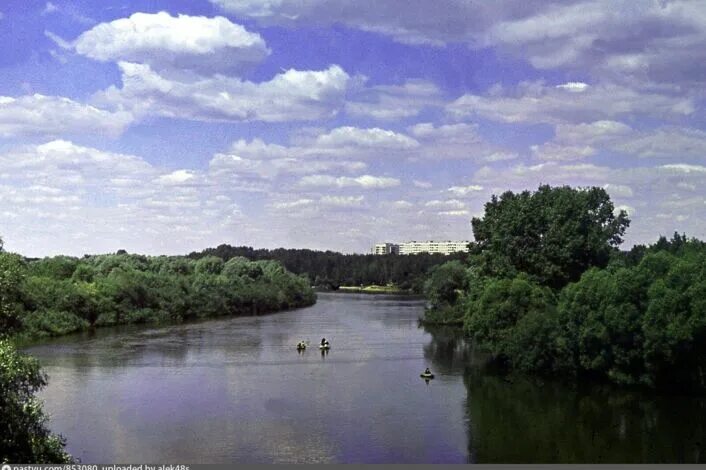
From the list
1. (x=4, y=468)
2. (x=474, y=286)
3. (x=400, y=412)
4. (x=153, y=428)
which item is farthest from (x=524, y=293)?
(x=4, y=468)

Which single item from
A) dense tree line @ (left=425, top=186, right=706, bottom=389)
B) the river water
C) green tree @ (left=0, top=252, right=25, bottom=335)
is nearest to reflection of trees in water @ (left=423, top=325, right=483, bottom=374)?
the river water

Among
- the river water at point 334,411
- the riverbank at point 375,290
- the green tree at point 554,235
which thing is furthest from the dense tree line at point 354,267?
the river water at point 334,411

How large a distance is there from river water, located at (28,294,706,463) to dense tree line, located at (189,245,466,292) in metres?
79.2

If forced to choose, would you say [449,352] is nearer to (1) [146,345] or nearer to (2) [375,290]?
(1) [146,345]

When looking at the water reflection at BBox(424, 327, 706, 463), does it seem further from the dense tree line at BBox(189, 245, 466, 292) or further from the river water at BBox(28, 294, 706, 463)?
the dense tree line at BBox(189, 245, 466, 292)

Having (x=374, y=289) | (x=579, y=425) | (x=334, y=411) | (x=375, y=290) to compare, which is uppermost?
(x=374, y=289)

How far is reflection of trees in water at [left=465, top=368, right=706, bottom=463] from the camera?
23.1 meters

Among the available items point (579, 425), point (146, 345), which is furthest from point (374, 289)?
point (579, 425)

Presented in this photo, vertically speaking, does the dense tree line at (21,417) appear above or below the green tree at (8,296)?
below

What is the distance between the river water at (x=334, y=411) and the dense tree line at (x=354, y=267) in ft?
260

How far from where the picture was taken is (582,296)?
113 feet

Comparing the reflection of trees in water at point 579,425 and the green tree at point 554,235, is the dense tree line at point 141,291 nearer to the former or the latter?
the reflection of trees in water at point 579,425

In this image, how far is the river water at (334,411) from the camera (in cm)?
2309

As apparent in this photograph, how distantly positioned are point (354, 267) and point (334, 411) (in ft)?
376
